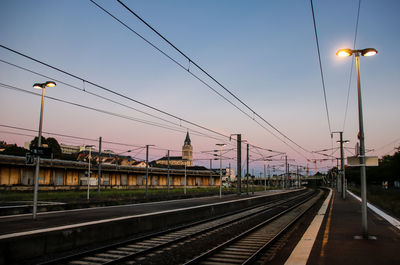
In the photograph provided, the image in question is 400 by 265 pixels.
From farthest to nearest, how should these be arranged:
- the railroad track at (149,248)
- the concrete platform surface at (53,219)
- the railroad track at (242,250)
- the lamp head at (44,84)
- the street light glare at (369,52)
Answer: the lamp head at (44,84) → the concrete platform surface at (53,219) → the street light glare at (369,52) → the railroad track at (242,250) → the railroad track at (149,248)

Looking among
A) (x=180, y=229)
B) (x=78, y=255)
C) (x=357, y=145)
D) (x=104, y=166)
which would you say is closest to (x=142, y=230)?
(x=180, y=229)

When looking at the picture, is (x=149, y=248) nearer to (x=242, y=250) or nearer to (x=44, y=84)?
(x=242, y=250)

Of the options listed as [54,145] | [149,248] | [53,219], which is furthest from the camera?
[54,145]

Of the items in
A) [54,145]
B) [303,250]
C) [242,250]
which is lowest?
[242,250]

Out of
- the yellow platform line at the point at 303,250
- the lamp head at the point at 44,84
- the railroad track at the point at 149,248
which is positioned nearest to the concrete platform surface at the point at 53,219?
the railroad track at the point at 149,248

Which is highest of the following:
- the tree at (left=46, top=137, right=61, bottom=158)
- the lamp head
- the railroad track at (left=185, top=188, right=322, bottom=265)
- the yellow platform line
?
the tree at (left=46, top=137, right=61, bottom=158)

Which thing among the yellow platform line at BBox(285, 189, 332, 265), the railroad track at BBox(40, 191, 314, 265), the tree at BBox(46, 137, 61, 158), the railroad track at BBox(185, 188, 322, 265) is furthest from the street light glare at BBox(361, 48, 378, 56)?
the tree at BBox(46, 137, 61, 158)

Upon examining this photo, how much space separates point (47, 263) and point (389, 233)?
12.5 metres

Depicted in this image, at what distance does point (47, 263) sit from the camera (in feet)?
30.0

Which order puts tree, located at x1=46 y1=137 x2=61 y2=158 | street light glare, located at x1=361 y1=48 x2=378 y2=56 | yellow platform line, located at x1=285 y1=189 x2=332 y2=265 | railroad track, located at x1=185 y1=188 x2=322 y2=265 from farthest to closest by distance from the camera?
tree, located at x1=46 y1=137 x2=61 y2=158 < street light glare, located at x1=361 y1=48 x2=378 y2=56 < railroad track, located at x1=185 y1=188 x2=322 y2=265 < yellow platform line, located at x1=285 y1=189 x2=332 y2=265

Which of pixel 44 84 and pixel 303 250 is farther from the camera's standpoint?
pixel 44 84

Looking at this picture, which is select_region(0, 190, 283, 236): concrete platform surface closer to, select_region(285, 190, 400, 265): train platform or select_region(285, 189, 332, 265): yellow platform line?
select_region(285, 189, 332, 265): yellow platform line

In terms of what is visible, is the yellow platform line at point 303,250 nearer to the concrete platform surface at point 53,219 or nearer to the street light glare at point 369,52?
the street light glare at point 369,52

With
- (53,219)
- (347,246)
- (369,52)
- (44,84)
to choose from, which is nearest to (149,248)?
(347,246)
